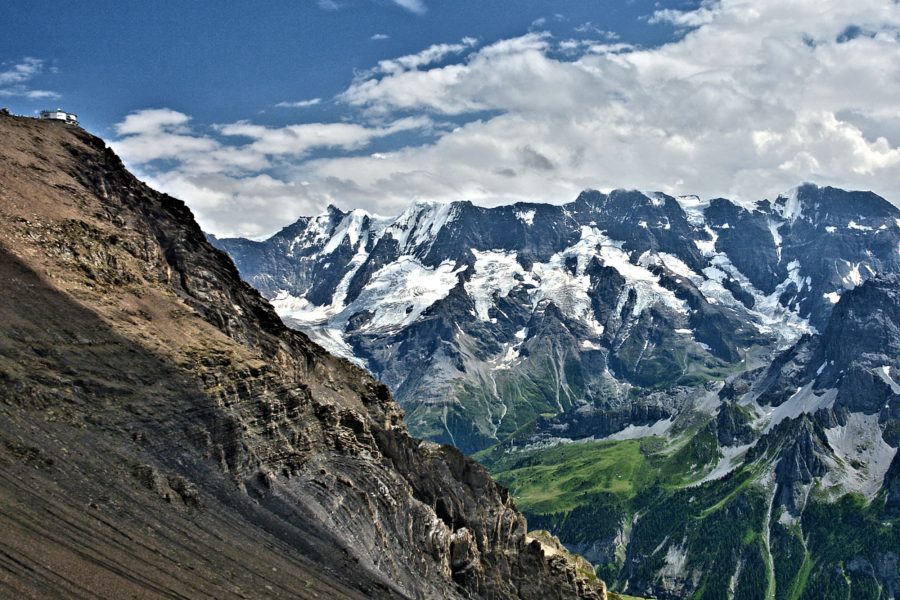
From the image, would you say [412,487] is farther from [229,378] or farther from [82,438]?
[82,438]

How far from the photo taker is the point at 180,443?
337ft

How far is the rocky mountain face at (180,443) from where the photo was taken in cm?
8425

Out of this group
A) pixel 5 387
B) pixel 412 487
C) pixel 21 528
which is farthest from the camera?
pixel 412 487

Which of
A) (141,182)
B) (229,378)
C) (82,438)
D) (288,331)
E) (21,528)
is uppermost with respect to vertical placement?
(141,182)

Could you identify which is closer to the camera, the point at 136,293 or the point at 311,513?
the point at 311,513

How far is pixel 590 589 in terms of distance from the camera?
501ft

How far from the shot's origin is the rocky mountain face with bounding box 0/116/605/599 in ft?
276

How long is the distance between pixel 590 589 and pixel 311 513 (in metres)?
63.2

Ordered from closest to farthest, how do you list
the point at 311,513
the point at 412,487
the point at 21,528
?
the point at 21,528, the point at 311,513, the point at 412,487

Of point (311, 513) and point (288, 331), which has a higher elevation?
point (288, 331)

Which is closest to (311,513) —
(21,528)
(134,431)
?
(134,431)

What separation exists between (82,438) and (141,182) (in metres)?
64.0

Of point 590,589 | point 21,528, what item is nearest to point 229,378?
point 21,528

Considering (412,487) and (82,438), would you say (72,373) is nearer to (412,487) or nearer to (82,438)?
(82,438)
